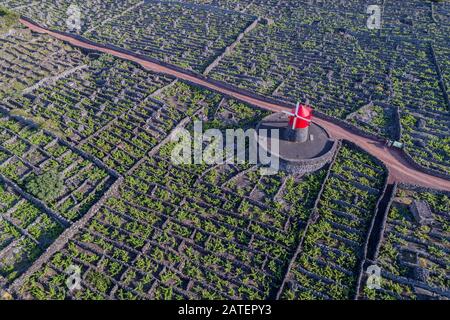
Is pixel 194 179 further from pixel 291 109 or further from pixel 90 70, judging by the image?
pixel 90 70
